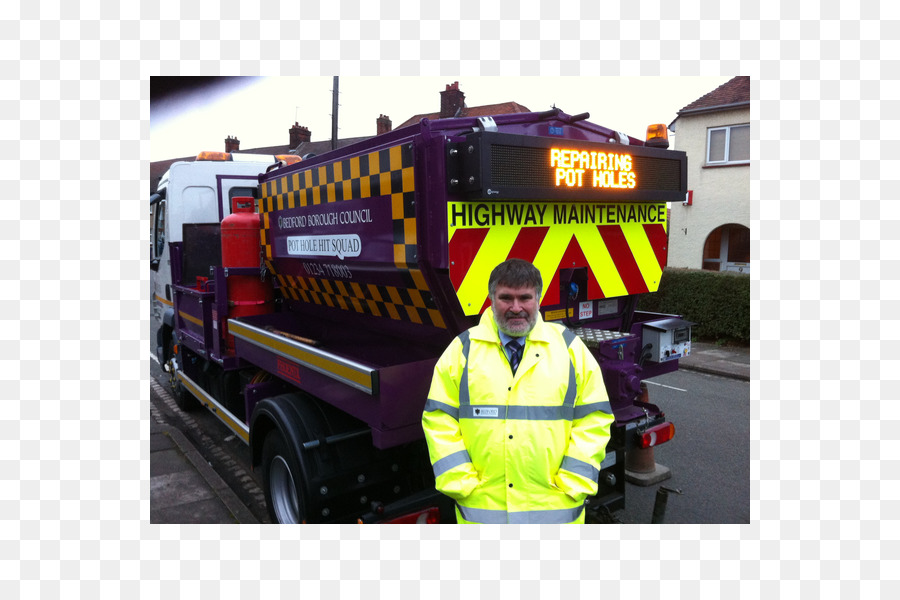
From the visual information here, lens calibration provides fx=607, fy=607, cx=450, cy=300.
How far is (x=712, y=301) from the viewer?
10898 mm

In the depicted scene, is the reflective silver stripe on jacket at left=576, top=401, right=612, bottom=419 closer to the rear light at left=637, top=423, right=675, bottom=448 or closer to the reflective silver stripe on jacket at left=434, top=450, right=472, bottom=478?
the reflective silver stripe on jacket at left=434, top=450, right=472, bottom=478

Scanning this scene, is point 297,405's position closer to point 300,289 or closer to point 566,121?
point 300,289

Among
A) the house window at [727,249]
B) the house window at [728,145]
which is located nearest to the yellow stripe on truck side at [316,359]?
the house window at [727,249]

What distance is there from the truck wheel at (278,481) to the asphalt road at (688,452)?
59 cm

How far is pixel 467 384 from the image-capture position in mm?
2303

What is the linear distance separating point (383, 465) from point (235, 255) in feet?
8.33

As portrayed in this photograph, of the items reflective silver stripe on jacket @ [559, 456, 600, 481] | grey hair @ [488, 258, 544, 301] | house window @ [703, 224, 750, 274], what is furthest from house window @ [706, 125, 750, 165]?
reflective silver stripe on jacket @ [559, 456, 600, 481]

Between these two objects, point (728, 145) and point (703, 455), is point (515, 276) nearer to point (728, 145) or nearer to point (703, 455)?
point (703, 455)

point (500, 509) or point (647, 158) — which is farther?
point (647, 158)

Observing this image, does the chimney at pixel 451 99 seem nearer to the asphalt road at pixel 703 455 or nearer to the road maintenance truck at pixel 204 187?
the road maintenance truck at pixel 204 187

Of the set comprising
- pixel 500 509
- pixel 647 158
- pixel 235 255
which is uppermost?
pixel 647 158

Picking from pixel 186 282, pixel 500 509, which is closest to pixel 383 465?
pixel 500 509

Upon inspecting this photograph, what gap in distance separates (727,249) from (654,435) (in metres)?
11.8

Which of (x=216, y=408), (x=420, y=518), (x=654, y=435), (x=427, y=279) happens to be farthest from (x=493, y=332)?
(x=216, y=408)
